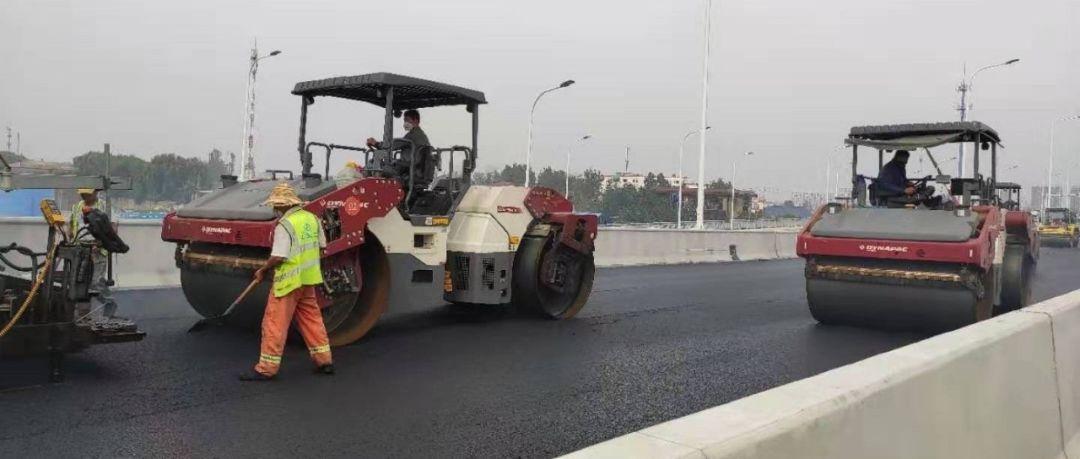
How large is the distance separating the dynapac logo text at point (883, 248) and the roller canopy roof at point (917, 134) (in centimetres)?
188

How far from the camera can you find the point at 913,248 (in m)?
7.41

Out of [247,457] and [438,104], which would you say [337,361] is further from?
[438,104]

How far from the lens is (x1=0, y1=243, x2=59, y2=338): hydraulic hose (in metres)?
4.66

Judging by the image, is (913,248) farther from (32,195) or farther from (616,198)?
(616,198)

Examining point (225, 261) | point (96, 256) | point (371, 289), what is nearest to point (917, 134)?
point (371, 289)

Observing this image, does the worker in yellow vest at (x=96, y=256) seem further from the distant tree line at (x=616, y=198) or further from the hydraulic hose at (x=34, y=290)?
the distant tree line at (x=616, y=198)

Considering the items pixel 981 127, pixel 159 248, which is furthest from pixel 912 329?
pixel 159 248

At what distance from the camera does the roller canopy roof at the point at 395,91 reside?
693cm

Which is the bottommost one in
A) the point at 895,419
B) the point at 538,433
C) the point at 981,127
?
the point at 538,433

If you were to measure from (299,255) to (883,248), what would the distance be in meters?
5.34

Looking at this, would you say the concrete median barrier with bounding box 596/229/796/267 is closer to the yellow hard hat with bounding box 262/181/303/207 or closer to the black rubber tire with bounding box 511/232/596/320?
the black rubber tire with bounding box 511/232/596/320

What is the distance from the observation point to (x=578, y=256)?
8.73m

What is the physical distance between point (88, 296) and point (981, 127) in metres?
8.55

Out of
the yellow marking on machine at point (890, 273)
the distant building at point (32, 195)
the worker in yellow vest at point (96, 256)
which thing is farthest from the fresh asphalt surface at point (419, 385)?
the distant building at point (32, 195)
